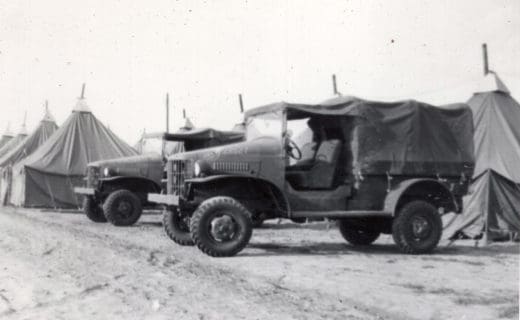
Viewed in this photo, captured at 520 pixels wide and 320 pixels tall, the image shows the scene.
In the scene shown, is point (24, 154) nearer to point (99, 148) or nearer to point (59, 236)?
point (99, 148)

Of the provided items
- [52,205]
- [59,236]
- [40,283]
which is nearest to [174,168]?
[59,236]

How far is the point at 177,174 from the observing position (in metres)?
9.12

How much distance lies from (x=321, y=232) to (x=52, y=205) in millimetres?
10875

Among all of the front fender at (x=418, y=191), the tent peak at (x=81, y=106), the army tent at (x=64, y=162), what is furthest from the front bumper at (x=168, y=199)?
the tent peak at (x=81, y=106)

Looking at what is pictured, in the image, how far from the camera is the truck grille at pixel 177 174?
8752 millimetres

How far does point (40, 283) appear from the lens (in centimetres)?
580

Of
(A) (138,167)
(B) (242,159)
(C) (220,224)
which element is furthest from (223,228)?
(A) (138,167)

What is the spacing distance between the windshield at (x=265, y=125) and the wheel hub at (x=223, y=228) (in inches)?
63.3

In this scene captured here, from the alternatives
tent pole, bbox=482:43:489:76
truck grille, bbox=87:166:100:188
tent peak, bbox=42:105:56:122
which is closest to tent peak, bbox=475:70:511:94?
tent pole, bbox=482:43:489:76

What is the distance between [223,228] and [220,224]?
8 cm

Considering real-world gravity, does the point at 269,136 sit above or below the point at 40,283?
above

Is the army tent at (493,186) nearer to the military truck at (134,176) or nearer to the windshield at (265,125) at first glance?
the windshield at (265,125)

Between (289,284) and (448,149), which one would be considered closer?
(289,284)

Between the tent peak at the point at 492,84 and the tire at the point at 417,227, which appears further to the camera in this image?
the tent peak at the point at 492,84
